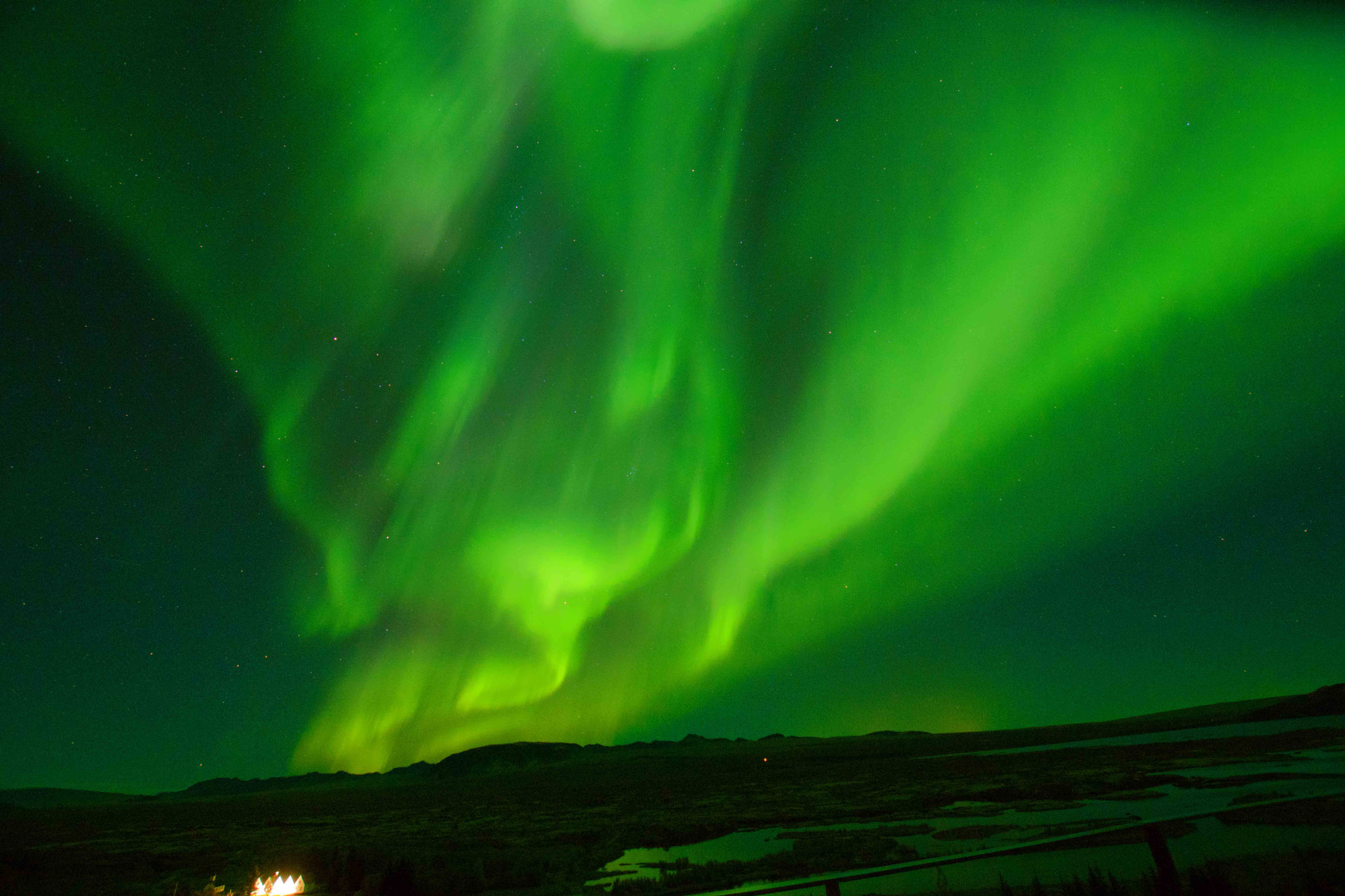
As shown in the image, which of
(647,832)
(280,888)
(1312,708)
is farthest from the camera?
(1312,708)

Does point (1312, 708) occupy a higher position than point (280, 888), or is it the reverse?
point (280, 888)

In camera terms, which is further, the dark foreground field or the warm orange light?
the dark foreground field

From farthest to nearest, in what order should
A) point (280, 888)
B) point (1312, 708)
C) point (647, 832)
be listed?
point (1312, 708) < point (647, 832) < point (280, 888)

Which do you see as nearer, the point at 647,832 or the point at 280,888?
the point at 280,888

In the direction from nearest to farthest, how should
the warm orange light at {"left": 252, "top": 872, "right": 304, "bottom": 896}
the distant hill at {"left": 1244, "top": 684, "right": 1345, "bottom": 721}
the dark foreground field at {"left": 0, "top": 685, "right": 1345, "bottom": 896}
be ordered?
1. the warm orange light at {"left": 252, "top": 872, "right": 304, "bottom": 896}
2. the dark foreground field at {"left": 0, "top": 685, "right": 1345, "bottom": 896}
3. the distant hill at {"left": 1244, "top": 684, "right": 1345, "bottom": 721}

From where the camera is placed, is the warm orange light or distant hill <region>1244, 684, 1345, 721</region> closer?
the warm orange light

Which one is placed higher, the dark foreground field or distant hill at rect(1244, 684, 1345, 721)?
the dark foreground field

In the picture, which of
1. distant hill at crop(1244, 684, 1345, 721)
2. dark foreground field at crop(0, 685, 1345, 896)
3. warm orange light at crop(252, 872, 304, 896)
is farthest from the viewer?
distant hill at crop(1244, 684, 1345, 721)

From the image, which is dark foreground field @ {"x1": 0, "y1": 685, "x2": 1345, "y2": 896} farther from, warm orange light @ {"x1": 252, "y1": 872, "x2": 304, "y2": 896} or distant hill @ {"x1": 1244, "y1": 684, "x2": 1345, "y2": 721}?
distant hill @ {"x1": 1244, "y1": 684, "x2": 1345, "y2": 721}

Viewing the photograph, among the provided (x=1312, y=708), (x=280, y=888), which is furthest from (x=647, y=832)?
(x=1312, y=708)

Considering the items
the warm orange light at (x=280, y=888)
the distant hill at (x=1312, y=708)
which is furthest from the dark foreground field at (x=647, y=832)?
the distant hill at (x=1312, y=708)

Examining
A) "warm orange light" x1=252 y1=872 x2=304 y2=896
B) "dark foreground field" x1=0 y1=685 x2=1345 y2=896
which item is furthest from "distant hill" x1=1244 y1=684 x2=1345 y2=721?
"warm orange light" x1=252 y1=872 x2=304 y2=896

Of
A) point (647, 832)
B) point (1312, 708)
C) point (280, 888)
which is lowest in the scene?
point (1312, 708)

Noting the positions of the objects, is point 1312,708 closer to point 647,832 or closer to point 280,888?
point 647,832
